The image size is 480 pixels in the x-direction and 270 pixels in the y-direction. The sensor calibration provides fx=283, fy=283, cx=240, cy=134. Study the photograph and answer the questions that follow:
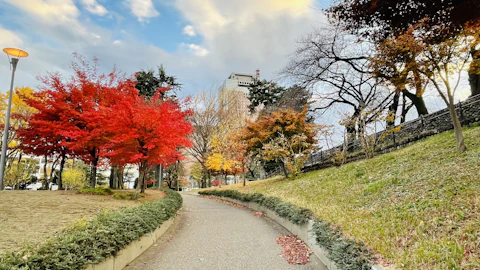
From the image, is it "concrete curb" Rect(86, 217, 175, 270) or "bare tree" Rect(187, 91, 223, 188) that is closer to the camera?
"concrete curb" Rect(86, 217, 175, 270)

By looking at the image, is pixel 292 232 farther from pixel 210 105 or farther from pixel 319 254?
pixel 210 105

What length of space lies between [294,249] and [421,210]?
7.96 ft

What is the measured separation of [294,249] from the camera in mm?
5660

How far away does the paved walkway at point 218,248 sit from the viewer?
15.5 feet

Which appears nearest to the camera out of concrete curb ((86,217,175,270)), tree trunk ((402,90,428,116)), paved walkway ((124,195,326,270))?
concrete curb ((86,217,175,270))

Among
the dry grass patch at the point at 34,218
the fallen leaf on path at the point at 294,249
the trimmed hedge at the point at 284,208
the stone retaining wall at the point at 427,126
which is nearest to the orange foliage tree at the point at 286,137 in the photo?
the stone retaining wall at the point at 427,126

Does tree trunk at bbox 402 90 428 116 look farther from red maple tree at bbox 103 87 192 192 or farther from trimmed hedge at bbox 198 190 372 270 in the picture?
red maple tree at bbox 103 87 192 192

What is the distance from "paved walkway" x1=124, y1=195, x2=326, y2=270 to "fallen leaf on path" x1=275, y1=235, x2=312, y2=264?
118 mm

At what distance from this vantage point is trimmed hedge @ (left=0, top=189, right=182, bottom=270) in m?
2.72

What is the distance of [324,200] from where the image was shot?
7840mm

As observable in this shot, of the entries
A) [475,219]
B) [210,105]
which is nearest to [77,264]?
[475,219]

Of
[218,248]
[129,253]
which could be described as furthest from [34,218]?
[218,248]

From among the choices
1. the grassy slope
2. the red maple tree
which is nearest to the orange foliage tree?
the red maple tree

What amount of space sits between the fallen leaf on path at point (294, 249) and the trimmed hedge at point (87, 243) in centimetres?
278
